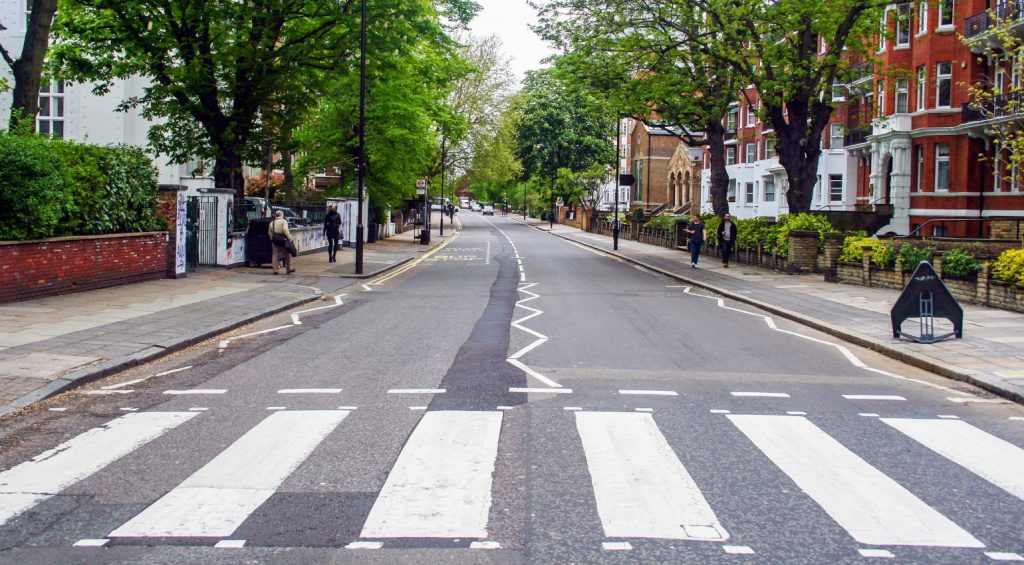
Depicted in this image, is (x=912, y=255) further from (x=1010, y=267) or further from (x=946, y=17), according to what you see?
(x=946, y=17)

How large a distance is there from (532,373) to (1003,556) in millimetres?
6027

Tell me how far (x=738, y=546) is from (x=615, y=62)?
26604mm

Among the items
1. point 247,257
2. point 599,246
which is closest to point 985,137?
point 599,246

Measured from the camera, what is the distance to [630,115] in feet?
115

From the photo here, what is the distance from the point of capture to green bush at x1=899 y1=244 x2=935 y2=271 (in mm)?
19642

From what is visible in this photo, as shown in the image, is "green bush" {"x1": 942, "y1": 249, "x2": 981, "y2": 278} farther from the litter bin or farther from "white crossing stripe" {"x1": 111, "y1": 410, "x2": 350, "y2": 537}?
the litter bin

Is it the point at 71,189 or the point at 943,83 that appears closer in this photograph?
the point at 71,189

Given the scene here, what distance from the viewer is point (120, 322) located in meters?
13.9

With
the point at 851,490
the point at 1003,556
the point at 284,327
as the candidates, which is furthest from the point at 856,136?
the point at 1003,556

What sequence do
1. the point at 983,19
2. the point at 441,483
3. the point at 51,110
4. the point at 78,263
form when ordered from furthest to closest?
the point at 51,110 < the point at 983,19 < the point at 78,263 < the point at 441,483

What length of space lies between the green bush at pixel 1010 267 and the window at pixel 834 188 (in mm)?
33397

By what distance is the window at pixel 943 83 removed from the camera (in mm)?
36469

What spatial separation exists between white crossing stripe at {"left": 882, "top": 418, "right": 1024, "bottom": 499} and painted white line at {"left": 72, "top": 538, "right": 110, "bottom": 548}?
18.4ft

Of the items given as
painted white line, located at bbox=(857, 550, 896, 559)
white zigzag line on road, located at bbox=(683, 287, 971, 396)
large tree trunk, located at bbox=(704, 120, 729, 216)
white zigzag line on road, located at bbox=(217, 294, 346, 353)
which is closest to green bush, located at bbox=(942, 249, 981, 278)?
white zigzag line on road, located at bbox=(683, 287, 971, 396)
